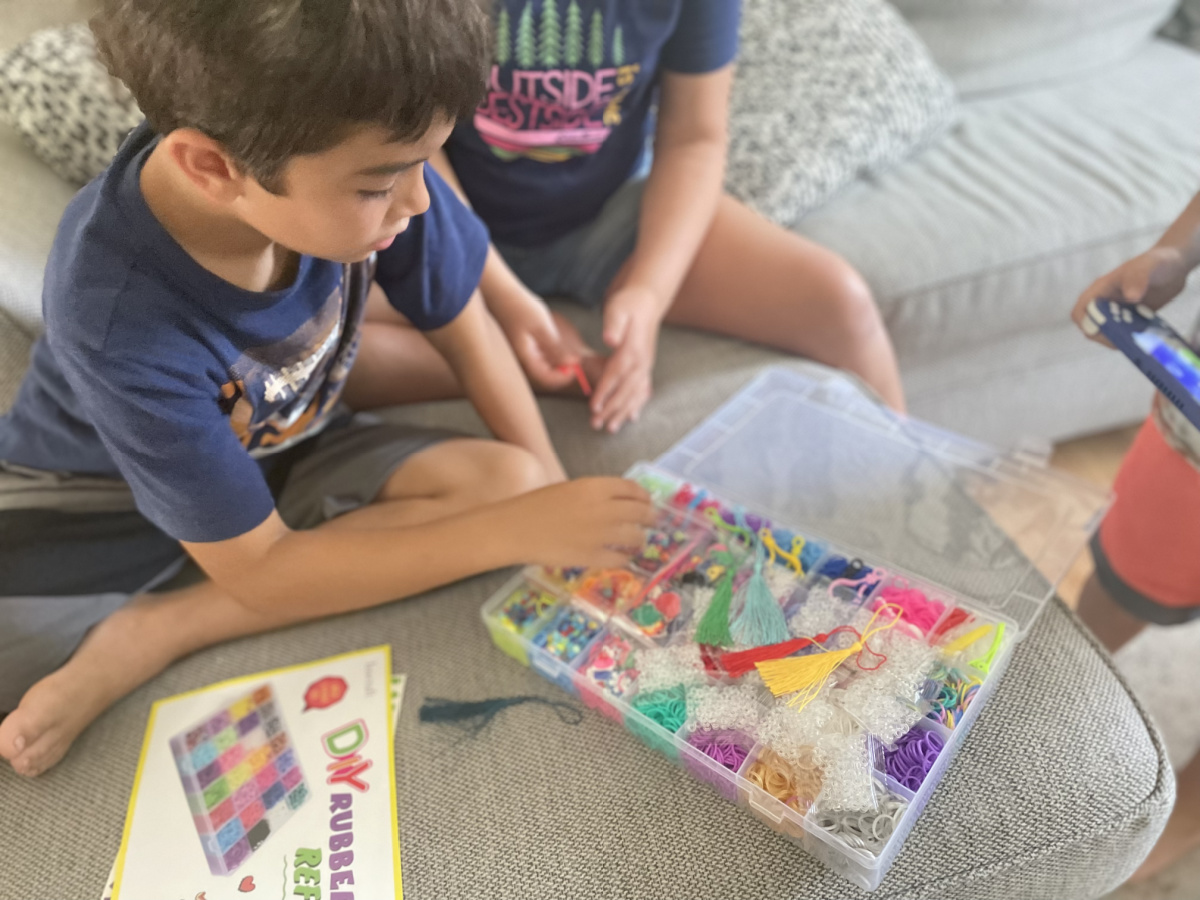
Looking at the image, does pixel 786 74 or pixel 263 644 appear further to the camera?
pixel 786 74

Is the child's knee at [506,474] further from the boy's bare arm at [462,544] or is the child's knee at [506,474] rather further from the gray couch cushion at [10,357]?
the gray couch cushion at [10,357]

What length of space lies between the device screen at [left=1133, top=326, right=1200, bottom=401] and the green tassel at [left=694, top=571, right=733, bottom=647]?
0.37m

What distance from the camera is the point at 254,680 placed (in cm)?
72

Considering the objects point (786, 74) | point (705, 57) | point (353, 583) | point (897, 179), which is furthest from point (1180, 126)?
point (353, 583)

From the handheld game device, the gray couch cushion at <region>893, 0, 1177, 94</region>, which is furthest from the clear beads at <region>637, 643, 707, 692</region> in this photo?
the gray couch cushion at <region>893, 0, 1177, 94</region>

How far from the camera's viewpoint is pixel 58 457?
2.50 feet

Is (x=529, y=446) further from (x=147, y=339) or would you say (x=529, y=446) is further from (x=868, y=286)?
(x=868, y=286)

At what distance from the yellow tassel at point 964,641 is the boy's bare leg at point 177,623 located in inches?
14.6

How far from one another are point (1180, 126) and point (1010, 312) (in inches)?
17.4

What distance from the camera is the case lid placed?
2.46ft

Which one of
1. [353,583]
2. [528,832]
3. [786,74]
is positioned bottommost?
[528,832]

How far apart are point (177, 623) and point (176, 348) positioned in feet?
0.95

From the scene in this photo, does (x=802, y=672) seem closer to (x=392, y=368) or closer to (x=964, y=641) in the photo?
(x=964, y=641)

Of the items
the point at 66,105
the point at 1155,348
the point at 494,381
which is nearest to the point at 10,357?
the point at 66,105
